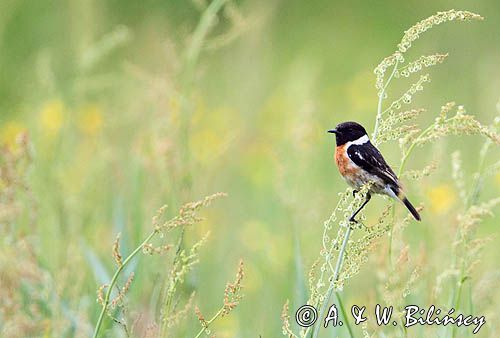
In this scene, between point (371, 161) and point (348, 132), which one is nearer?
point (371, 161)

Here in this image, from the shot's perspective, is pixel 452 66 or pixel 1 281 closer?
pixel 1 281

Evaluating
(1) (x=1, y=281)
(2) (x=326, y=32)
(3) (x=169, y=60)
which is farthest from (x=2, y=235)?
(2) (x=326, y=32)

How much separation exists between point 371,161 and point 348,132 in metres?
0.25

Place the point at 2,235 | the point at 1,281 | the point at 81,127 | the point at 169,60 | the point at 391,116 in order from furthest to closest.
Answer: the point at 81,127 → the point at 169,60 → the point at 2,235 → the point at 1,281 → the point at 391,116

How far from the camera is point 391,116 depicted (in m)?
2.09

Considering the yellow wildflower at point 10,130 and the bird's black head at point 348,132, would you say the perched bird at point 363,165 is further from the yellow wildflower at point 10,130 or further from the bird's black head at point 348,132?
the yellow wildflower at point 10,130

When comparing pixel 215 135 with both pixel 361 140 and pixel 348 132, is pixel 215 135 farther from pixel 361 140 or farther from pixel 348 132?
pixel 361 140

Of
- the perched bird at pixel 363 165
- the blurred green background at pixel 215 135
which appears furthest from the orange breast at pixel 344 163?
the blurred green background at pixel 215 135

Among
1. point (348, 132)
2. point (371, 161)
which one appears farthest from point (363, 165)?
point (348, 132)

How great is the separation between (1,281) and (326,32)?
26.4ft

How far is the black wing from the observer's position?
8.14 ft

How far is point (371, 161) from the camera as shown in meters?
2.58

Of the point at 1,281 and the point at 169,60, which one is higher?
the point at 169,60

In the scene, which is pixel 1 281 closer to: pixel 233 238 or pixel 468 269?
pixel 468 269
